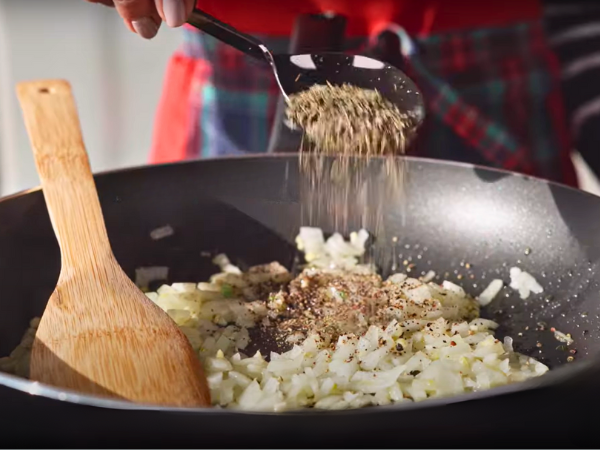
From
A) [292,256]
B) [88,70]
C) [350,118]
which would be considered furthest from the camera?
[88,70]

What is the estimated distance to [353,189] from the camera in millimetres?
1326

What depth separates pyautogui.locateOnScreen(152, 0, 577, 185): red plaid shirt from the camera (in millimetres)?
1600

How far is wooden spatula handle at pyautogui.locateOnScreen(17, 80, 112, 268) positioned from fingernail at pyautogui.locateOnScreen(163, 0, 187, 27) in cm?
19

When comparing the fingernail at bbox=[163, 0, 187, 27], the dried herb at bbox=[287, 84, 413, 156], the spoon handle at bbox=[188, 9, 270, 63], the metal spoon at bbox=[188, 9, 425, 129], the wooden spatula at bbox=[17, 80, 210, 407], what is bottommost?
the wooden spatula at bbox=[17, 80, 210, 407]

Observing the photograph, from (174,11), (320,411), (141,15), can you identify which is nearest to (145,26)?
(141,15)

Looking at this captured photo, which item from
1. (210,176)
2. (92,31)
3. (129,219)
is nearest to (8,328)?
(129,219)

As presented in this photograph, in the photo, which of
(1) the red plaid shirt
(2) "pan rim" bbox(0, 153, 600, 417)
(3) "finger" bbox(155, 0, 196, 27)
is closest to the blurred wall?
(1) the red plaid shirt

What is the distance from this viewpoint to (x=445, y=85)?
62.9 inches

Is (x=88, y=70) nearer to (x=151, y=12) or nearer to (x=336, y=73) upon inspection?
(x=151, y=12)

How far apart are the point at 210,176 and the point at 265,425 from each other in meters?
0.84

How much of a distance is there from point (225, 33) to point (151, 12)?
15cm

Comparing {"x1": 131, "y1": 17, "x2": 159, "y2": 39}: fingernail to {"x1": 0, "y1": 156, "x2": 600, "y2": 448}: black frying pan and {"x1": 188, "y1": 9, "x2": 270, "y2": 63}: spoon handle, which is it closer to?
{"x1": 188, "y1": 9, "x2": 270, "y2": 63}: spoon handle

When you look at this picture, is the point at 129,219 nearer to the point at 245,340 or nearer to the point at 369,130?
the point at 245,340

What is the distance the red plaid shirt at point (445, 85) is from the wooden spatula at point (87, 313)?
2.11 ft
